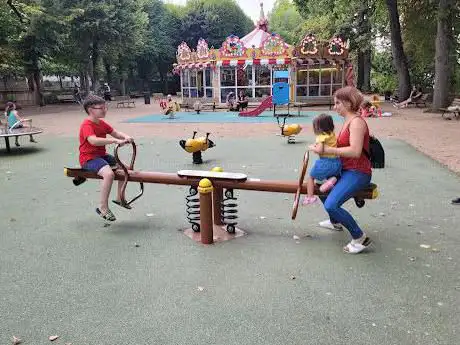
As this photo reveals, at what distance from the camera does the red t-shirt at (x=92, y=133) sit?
16.4ft

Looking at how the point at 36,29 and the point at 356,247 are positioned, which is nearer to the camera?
the point at 356,247

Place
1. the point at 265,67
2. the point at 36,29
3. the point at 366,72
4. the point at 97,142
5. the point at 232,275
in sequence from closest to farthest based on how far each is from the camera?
the point at 232,275
the point at 97,142
the point at 36,29
the point at 265,67
the point at 366,72

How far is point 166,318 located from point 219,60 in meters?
23.4

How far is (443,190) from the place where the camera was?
666cm

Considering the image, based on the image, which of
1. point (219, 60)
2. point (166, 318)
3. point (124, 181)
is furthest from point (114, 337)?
point (219, 60)

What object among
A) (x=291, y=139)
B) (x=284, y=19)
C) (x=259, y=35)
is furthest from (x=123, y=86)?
(x=284, y=19)

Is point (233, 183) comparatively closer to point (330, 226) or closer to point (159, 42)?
point (330, 226)

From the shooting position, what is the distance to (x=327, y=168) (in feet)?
14.0

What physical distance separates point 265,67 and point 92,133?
22314mm

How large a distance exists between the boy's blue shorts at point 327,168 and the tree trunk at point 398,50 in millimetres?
21483

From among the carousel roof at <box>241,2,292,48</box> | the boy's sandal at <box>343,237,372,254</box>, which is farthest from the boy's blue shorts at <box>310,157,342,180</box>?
the carousel roof at <box>241,2,292,48</box>

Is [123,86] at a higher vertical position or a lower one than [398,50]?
lower

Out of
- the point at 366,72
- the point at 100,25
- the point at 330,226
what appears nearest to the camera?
the point at 330,226

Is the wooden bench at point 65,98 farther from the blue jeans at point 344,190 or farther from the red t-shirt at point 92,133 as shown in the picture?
the blue jeans at point 344,190
